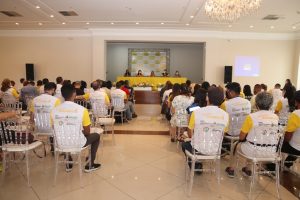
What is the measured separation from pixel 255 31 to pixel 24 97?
10348 millimetres

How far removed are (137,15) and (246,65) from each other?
20.9 feet

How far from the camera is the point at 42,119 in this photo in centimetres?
375

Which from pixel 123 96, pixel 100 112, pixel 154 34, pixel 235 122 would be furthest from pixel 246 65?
pixel 100 112

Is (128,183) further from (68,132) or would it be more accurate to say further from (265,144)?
(265,144)

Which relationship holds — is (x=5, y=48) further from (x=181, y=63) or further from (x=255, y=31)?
(x=255, y=31)

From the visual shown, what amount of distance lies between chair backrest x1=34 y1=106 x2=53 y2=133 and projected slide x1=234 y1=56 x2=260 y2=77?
10.1 meters

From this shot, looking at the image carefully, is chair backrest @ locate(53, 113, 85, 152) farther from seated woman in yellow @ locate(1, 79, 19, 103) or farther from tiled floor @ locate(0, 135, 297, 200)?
seated woman in yellow @ locate(1, 79, 19, 103)

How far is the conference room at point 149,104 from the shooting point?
2955mm

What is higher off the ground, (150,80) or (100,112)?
(150,80)

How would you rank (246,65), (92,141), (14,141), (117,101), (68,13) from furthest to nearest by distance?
1. (246,65)
2. (68,13)
3. (117,101)
4. (92,141)
5. (14,141)

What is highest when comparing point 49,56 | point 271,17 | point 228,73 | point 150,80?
point 271,17

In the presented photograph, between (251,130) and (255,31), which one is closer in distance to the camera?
(251,130)

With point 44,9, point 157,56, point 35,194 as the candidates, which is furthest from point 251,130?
point 157,56

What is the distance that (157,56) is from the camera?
646 inches
